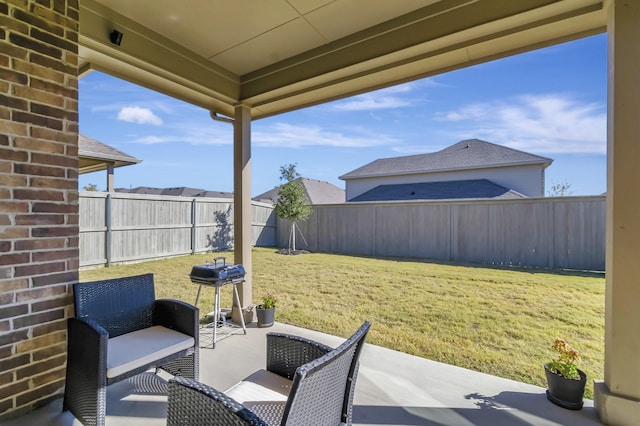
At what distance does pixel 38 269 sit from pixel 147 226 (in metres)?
7.24

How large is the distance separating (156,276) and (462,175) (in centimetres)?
1253

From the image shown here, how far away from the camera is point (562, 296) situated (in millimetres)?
5105

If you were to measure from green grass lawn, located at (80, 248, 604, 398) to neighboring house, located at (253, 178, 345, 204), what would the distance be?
1185cm

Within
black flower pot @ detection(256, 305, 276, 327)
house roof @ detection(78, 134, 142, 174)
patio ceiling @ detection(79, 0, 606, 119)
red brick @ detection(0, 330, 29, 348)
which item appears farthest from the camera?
house roof @ detection(78, 134, 142, 174)

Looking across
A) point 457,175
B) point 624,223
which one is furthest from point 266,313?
point 457,175

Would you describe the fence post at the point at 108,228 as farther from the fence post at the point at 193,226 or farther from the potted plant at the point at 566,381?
the potted plant at the point at 566,381

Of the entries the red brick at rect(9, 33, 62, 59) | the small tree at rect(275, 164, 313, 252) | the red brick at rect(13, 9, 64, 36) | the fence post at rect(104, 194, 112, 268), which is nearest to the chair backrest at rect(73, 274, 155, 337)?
the red brick at rect(9, 33, 62, 59)

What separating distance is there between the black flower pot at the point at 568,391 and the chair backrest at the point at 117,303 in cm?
310

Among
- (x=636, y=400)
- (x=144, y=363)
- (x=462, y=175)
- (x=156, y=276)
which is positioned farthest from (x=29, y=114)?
(x=462, y=175)

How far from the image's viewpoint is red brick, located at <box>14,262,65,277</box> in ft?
6.26

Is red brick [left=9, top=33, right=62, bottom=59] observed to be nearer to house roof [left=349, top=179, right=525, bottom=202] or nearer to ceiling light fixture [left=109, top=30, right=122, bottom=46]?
ceiling light fixture [left=109, top=30, right=122, bottom=46]

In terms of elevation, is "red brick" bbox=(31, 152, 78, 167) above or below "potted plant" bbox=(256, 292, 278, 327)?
above

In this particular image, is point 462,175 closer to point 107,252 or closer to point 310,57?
point 310,57

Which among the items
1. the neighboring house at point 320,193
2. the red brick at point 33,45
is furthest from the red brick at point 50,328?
the neighboring house at point 320,193
